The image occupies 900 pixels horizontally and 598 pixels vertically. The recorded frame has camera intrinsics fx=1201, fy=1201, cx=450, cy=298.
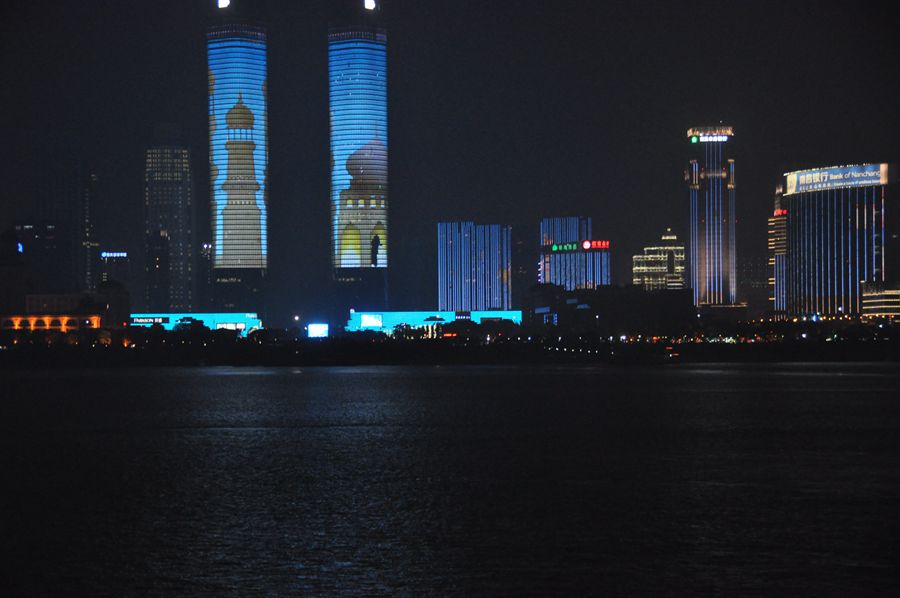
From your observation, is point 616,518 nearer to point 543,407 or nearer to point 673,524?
point 673,524

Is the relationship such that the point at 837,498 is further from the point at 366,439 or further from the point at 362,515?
the point at 366,439

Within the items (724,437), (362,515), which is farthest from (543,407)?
(362,515)

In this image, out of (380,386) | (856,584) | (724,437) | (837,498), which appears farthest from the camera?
(380,386)

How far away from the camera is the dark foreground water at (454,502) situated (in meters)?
24.3

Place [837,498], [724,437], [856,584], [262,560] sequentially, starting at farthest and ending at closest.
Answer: [724,437] < [837,498] < [262,560] < [856,584]

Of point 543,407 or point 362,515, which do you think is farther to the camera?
point 543,407

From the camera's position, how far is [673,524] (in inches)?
1187

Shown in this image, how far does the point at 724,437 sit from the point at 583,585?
Result: 33.0 m

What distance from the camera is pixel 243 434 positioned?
5788cm

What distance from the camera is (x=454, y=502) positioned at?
113 feet

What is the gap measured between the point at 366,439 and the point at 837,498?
2534cm

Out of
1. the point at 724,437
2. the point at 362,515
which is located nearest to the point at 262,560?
the point at 362,515

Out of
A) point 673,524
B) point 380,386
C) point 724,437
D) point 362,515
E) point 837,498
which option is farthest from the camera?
point 380,386

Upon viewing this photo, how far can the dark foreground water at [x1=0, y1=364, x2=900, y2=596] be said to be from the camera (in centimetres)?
2431
